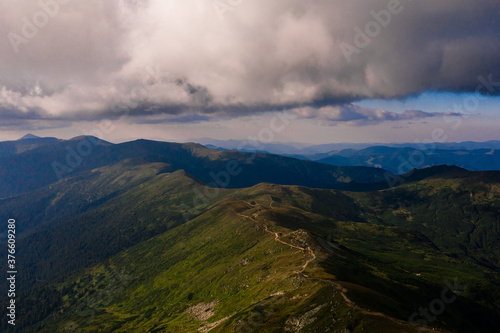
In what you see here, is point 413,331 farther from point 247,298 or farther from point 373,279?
point 247,298

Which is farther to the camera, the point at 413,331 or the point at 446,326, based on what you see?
the point at 446,326

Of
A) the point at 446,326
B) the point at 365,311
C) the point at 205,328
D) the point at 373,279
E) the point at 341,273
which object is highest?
the point at 365,311

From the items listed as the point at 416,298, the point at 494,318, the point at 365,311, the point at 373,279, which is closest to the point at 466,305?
the point at 494,318

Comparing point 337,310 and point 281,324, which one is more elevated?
point 337,310

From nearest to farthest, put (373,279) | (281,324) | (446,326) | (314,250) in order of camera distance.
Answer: (281,324), (446,326), (373,279), (314,250)

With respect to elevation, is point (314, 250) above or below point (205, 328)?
above

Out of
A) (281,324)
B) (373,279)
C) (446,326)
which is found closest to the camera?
(281,324)

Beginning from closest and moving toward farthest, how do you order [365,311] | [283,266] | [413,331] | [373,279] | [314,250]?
[413,331] → [365,311] → [373,279] → [283,266] → [314,250]

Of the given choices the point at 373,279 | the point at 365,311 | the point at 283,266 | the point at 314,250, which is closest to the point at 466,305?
the point at 373,279

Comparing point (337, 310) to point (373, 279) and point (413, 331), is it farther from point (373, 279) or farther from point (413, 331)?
point (373, 279)
